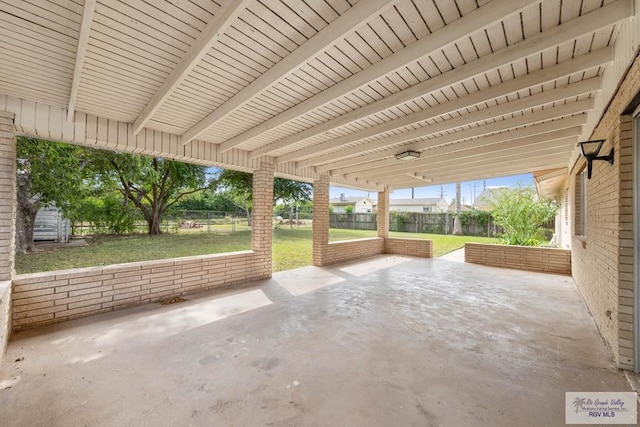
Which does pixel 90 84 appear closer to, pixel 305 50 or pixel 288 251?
pixel 305 50

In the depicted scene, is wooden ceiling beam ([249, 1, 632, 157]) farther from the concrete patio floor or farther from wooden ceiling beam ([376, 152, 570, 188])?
wooden ceiling beam ([376, 152, 570, 188])

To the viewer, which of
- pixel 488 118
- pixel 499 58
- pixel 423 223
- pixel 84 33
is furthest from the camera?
pixel 423 223

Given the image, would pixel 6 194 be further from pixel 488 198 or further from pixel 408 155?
pixel 488 198

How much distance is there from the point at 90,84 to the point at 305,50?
7.91 ft

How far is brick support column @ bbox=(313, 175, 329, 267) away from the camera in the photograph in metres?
7.21

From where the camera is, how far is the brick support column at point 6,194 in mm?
2977

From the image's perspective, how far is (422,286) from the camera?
531 cm

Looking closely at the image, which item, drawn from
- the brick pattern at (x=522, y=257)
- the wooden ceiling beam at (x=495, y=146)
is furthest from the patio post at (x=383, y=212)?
the wooden ceiling beam at (x=495, y=146)

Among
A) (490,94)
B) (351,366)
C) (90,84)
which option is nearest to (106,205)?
(90,84)

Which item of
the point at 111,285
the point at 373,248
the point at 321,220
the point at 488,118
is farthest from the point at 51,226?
the point at 488,118

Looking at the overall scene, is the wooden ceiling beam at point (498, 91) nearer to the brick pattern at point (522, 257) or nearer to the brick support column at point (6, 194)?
the brick support column at point (6, 194)

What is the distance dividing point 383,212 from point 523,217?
4158 mm

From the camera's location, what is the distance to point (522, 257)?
23.1 ft

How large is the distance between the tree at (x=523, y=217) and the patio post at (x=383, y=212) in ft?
11.7
